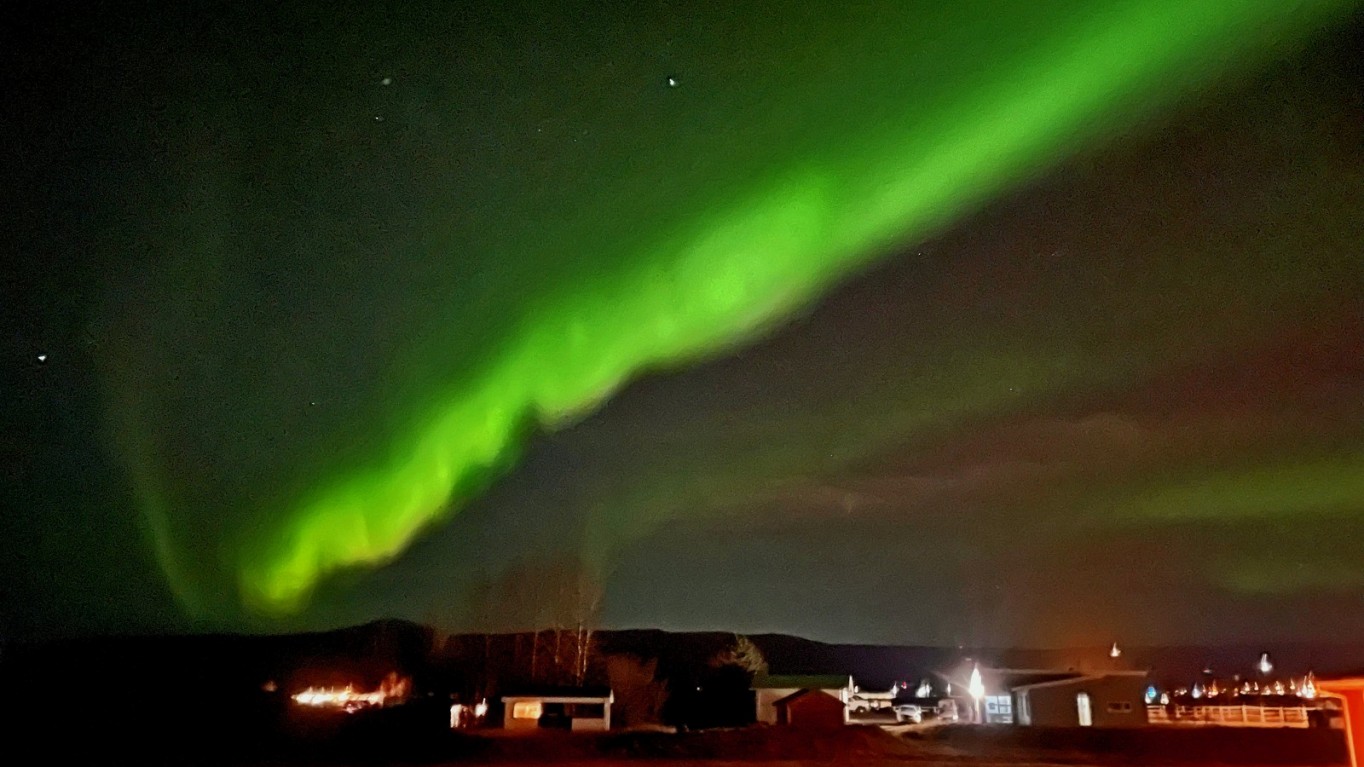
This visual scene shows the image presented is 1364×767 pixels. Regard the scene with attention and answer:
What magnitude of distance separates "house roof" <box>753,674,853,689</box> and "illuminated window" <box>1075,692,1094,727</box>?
544 centimetres

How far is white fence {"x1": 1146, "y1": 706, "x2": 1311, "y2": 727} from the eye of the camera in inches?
945

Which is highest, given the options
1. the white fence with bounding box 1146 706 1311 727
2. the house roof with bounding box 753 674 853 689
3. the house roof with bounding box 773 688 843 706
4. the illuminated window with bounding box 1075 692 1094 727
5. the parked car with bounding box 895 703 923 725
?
the house roof with bounding box 753 674 853 689

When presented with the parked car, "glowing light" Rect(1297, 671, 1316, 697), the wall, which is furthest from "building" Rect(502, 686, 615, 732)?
"glowing light" Rect(1297, 671, 1316, 697)

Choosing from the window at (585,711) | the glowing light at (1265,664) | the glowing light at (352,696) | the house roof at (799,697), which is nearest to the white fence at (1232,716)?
the glowing light at (1265,664)

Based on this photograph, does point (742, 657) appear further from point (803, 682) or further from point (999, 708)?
point (999, 708)

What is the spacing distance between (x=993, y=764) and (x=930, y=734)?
4148mm

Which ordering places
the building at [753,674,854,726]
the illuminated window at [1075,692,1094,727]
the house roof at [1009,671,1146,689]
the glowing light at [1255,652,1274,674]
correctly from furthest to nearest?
the glowing light at [1255,652,1274,674], the house roof at [1009,671,1146,689], the illuminated window at [1075,692,1094,727], the building at [753,674,854,726]

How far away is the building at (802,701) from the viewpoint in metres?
23.9

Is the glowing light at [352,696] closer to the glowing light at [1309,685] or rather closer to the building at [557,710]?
the building at [557,710]

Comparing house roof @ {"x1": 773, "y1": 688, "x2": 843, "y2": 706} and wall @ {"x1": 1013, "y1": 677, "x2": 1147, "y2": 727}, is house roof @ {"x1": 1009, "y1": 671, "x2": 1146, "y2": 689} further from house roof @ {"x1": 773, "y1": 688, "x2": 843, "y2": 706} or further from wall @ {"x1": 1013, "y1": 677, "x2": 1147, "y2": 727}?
house roof @ {"x1": 773, "y1": 688, "x2": 843, "y2": 706}

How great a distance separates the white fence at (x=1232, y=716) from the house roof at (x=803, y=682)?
24.0 ft

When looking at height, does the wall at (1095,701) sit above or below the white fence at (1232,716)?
above

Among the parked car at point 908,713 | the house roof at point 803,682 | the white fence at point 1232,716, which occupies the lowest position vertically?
the white fence at point 1232,716

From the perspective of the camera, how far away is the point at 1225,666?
41.4 meters
